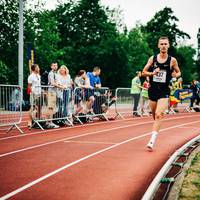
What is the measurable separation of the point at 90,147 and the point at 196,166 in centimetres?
280

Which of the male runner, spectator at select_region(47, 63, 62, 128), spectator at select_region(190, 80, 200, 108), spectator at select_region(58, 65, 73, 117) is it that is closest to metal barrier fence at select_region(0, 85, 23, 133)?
spectator at select_region(47, 63, 62, 128)

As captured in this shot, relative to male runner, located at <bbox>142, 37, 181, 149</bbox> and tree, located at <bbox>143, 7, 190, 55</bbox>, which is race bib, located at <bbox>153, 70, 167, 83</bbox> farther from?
tree, located at <bbox>143, 7, 190, 55</bbox>

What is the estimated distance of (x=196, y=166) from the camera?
21.6 feet

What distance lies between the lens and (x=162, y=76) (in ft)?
27.0

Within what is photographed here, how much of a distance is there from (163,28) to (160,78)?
63.9m

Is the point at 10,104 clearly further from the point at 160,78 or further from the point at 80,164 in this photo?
the point at 80,164

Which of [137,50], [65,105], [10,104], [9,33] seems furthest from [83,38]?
[10,104]

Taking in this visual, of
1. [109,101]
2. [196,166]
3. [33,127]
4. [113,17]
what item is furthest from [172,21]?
[196,166]

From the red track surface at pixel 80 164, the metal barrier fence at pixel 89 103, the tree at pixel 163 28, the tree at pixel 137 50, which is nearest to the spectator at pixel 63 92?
the metal barrier fence at pixel 89 103

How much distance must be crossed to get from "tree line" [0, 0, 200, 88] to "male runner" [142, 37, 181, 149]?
2185 cm

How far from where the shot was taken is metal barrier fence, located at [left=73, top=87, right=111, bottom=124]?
14.5m

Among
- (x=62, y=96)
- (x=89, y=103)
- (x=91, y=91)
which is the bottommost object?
(x=89, y=103)

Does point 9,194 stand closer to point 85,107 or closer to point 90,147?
point 90,147

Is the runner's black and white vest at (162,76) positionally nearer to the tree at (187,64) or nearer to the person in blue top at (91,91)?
the person in blue top at (91,91)
